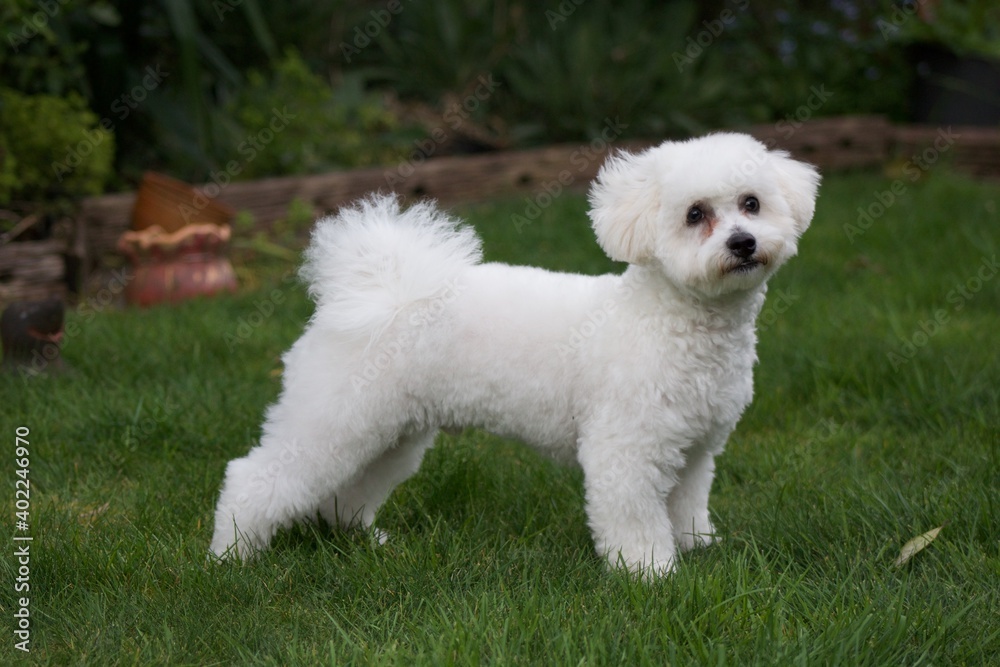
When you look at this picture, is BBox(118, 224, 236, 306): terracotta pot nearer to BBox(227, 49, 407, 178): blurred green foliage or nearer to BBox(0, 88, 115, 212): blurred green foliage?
BBox(0, 88, 115, 212): blurred green foliage

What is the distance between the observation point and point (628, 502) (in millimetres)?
2693

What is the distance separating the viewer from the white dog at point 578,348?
8.82 ft

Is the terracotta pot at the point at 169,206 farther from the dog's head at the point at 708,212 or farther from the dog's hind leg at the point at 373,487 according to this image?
the dog's head at the point at 708,212

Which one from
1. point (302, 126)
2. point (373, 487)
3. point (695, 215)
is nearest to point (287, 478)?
point (373, 487)

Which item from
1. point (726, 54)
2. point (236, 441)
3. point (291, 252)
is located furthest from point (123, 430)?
point (726, 54)

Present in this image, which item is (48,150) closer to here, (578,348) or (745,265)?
(578,348)

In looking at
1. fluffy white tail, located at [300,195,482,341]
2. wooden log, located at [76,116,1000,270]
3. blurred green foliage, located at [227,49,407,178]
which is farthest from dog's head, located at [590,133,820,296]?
blurred green foliage, located at [227,49,407,178]

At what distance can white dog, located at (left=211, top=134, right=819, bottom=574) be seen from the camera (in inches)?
106

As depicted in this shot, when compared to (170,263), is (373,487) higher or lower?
higher

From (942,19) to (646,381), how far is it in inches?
270

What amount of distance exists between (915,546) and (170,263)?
3.84 m

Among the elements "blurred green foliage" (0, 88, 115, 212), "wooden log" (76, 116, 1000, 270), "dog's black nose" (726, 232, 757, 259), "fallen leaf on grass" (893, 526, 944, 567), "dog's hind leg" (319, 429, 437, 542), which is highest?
"dog's black nose" (726, 232, 757, 259)

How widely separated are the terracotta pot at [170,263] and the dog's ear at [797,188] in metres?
3.34

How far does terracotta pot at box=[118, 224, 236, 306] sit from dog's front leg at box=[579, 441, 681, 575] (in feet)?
10.4
